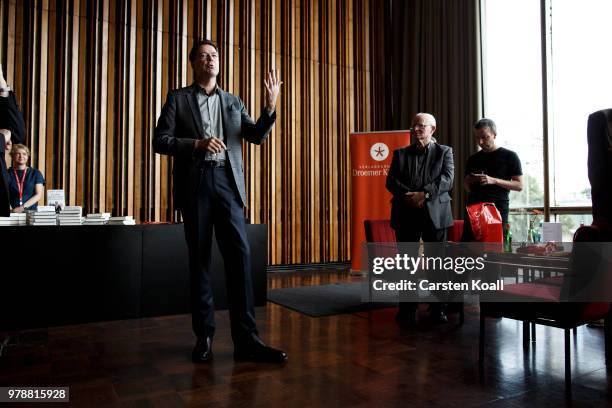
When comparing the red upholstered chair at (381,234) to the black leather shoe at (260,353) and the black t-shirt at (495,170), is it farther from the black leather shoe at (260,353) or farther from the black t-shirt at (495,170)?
the black leather shoe at (260,353)

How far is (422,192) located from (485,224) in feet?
1.66

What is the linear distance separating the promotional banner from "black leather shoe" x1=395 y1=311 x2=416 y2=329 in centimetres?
268

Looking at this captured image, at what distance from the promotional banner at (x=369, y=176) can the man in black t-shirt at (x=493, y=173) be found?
2.41 meters

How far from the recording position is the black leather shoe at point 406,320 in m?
3.46

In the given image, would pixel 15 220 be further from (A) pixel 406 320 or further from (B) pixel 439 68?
(B) pixel 439 68

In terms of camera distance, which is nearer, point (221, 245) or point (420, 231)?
point (221, 245)

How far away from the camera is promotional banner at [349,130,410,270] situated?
6.24 meters

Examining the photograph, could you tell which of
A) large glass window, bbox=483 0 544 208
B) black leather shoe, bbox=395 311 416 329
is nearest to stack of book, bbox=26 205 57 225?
black leather shoe, bbox=395 311 416 329

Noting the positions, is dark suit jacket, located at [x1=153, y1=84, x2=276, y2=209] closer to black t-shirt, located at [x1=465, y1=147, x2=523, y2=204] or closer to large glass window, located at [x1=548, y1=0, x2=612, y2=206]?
black t-shirt, located at [x1=465, y1=147, x2=523, y2=204]

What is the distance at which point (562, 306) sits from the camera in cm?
219

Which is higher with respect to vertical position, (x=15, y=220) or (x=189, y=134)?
(x=189, y=134)

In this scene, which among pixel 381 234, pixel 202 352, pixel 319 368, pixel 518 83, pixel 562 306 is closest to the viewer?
pixel 562 306

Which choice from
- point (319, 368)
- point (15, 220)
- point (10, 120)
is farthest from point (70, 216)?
point (319, 368)

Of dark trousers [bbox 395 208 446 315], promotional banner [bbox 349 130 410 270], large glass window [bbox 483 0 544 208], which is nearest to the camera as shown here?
dark trousers [bbox 395 208 446 315]
